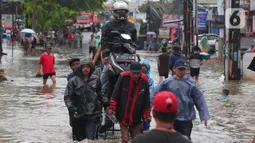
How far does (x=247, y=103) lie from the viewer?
1808 cm

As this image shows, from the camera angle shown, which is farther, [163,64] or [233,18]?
[233,18]

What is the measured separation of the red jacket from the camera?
9.43m

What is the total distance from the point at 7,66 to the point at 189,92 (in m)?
24.7

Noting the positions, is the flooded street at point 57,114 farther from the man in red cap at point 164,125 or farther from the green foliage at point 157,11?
the green foliage at point 157,11

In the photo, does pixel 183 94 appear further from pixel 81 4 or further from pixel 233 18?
pixel 81 4

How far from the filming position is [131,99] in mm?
9469

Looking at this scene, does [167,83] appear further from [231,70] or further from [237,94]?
[231,70]

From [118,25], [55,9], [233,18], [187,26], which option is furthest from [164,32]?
[118,25]

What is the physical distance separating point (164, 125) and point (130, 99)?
13.3 feet

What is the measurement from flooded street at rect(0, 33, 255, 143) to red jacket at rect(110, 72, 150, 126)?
8.31ft

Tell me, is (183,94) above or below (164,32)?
below

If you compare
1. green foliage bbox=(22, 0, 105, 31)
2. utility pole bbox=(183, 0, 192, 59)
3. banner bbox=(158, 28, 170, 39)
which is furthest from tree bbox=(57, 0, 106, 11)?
utility pole bbox=(183, 0, 192, 59)

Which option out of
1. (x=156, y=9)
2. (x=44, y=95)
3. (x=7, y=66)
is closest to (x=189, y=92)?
(x=44, y=95)

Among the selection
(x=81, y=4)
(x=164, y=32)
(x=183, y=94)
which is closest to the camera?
(x=183, y=94)
